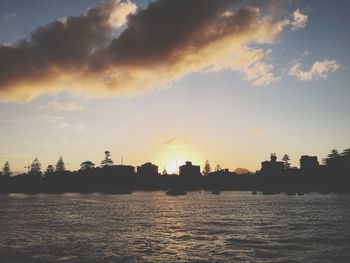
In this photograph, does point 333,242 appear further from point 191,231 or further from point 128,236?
point 128,236

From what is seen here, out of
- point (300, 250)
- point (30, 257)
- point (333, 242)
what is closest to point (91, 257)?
point (30, 257)

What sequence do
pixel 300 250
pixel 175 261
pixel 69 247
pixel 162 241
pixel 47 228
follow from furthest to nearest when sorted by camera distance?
pixel 47 228
pixel 162 241
pixel 69 247
pixel 300 250
pixel 175 261

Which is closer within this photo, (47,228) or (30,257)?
(30,257)

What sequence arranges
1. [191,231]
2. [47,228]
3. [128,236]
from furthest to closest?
[47,228] < [191,231] < [128,236]

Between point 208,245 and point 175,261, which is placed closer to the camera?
point 175,261

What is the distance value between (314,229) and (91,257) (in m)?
37.2

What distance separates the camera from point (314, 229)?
5881cm

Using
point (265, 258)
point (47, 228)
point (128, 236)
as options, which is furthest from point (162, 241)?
point (47, 228)

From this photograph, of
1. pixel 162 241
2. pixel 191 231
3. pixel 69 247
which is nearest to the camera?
pixel 69 247

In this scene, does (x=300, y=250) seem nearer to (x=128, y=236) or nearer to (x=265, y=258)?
(x=265, y=258)

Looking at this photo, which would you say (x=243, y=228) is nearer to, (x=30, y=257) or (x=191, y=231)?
(x=191, y=231)

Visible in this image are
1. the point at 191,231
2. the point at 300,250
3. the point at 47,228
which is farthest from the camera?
the point at 47,228

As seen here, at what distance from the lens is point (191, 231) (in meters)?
57.6

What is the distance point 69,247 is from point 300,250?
25941 mm
